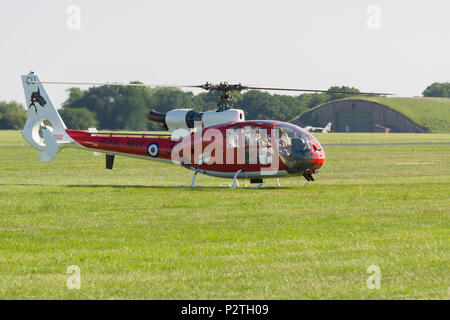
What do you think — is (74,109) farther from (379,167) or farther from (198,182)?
(379,167)

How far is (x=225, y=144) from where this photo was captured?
953 inches

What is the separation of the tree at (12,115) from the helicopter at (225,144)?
47.3 m

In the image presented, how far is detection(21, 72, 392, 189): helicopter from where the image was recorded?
23.6 m

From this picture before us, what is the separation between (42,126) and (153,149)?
518 centimetres

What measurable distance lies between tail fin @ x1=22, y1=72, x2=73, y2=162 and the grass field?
13.5 ft

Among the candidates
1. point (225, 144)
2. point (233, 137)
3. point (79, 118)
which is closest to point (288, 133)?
point (233, 137)

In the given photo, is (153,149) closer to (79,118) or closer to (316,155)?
(316,155)

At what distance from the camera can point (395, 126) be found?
154 metres

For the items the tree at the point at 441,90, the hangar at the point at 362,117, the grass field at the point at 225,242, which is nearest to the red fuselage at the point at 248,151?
the grass field at the point at 225,242

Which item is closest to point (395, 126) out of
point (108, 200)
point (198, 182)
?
point (198, 182)

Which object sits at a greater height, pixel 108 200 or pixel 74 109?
pixel 74 109

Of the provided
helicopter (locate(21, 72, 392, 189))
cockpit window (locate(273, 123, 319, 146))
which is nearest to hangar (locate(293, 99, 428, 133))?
helicopter (locate(21, 72, 392, 189))
